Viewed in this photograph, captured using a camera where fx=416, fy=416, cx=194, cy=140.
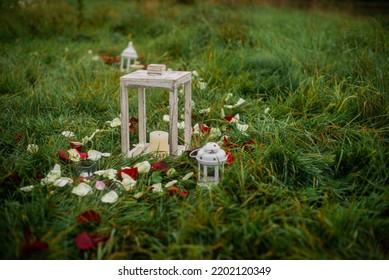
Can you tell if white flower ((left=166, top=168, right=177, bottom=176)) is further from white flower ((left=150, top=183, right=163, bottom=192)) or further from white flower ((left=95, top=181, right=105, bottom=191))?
white flower ((left=95, top=181, right=105, bottom=191))

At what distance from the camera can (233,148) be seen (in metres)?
2.50

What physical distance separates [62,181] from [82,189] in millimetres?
128

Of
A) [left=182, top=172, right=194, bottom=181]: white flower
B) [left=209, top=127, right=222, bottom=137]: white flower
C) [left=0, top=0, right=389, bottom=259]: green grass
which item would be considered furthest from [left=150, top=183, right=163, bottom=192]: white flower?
[left=209, top=127, right=222, bottom=137]: white flower

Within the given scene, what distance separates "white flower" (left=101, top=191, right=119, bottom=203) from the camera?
2.01 metres

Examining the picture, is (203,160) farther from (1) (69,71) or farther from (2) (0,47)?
(2) (0,47)

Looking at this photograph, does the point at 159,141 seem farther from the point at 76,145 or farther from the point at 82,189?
the point at 82,189

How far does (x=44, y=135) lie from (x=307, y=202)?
5.60 ft

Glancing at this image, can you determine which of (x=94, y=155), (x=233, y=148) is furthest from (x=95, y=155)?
(x=233, y=148)

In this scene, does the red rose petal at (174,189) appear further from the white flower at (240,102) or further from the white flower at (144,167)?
the white flower at (240,102)

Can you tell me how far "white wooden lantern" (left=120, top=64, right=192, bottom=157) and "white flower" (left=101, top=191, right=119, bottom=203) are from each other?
474mm

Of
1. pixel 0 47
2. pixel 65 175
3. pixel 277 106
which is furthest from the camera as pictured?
pixel 0 47

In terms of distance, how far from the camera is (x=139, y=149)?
257cm

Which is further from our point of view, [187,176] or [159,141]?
[159,141]
